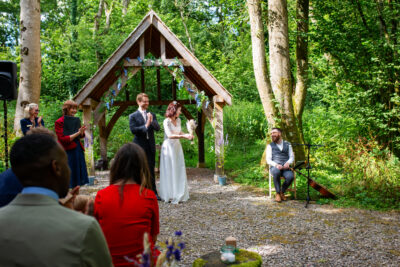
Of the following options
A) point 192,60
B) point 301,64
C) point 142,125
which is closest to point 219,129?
point 192,60

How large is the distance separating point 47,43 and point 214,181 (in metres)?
14.9

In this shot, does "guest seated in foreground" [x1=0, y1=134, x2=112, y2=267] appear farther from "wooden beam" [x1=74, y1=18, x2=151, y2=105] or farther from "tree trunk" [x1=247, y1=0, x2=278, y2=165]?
"tree trunk" [x1=247, y1=0, x2=278, y2=165]

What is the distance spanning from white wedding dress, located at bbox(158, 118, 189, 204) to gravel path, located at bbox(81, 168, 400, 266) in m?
0.25

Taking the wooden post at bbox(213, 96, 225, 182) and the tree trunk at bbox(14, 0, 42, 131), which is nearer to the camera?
the tree trunk at bbox(14, 0, 42, 131)

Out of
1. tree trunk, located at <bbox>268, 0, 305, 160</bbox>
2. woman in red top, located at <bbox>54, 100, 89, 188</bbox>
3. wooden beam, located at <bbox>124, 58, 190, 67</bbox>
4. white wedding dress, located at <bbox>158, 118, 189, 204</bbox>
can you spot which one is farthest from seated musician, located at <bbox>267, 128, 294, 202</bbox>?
woman in red top, located at <bbox>54, 100, 89, 188</bbox>

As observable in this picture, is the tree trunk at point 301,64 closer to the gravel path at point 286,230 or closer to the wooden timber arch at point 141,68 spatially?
the wooden timber arch at point 141,68

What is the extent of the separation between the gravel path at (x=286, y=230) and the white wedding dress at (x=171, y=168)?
0.25 metres

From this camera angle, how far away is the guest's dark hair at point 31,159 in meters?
1.25

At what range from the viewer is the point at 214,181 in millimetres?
9086

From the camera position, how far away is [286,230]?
507 centimetres

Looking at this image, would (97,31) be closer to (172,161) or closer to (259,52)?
(259,52)

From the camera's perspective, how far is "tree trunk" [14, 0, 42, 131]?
6.92 m

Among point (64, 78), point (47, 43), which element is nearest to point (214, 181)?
point (64, 78)

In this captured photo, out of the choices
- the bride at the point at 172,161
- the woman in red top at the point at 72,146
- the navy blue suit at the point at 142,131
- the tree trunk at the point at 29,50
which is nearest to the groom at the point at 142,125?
the navy blue suit at the point at 142,131
